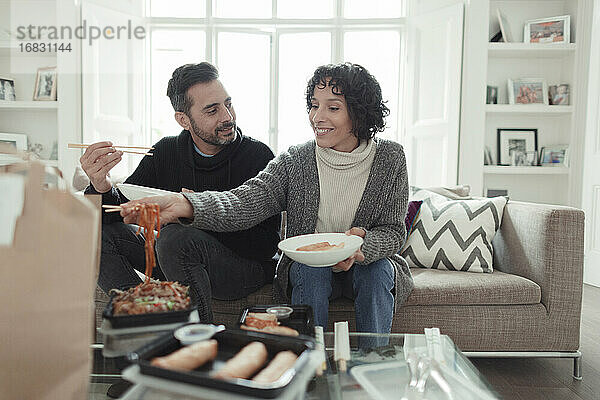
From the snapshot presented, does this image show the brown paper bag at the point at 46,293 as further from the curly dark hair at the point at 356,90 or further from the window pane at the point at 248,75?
the window pane at the point at 248,75

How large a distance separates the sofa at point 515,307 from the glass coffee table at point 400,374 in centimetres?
66

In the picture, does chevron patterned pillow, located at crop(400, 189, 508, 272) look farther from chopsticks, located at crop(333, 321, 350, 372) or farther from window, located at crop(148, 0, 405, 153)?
window, located at crop(148, 0, 405, 153)

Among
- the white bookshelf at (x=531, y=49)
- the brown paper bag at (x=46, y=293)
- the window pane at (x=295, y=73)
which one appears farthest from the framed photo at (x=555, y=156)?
the brown paper bag at (x=46, y=293)

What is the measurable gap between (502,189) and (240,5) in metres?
2.74

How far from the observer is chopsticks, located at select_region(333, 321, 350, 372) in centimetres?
117

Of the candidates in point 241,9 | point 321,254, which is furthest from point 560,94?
point 321,254

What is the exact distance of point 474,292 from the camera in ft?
6.59

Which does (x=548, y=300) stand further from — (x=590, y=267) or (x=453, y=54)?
(x=453, y=54)

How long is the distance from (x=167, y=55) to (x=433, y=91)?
7.50 feet

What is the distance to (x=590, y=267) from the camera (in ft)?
12.6

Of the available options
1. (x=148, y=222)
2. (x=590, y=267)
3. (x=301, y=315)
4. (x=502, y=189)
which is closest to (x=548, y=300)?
(x=301, y=315)

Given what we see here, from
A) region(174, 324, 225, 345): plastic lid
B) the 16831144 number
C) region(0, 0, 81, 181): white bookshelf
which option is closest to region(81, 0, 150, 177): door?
region(0, 0, 81, 181): white bookshelf

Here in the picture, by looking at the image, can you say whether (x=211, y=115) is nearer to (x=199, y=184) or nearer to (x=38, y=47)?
(x=199, y=184)

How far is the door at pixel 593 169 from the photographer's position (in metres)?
3.74
